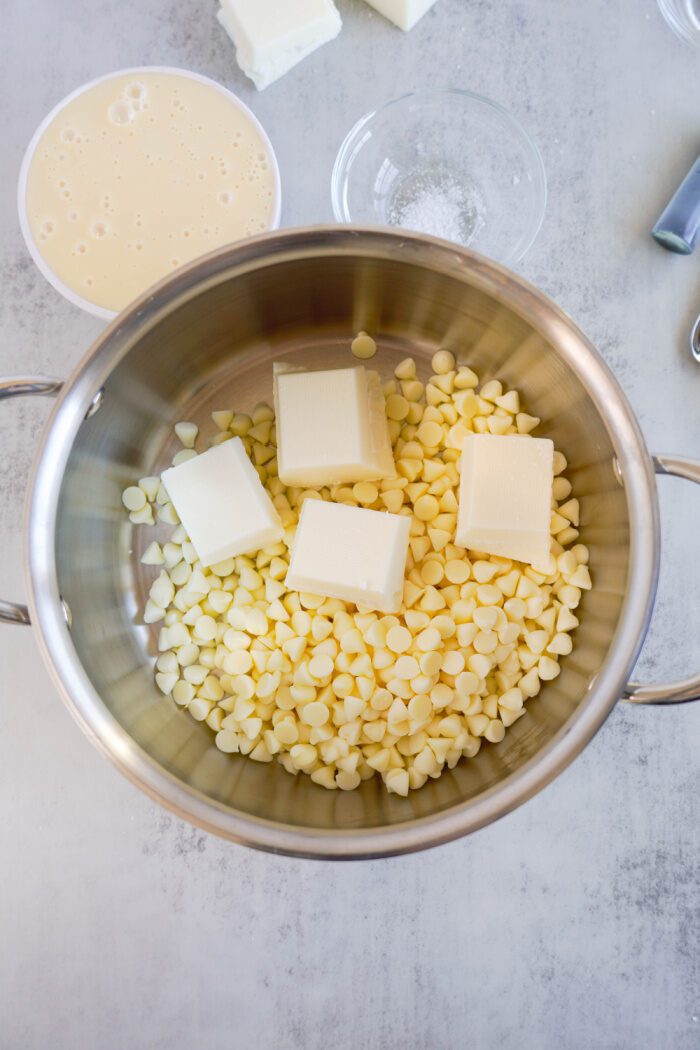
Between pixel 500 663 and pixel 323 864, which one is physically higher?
pixel 500 663

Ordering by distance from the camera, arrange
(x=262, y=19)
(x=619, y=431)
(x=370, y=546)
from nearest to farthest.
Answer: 1. (x=619, y=431)
2. (x=370, y=546)
3. (x=262, y=19)

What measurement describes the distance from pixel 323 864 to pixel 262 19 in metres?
1.07

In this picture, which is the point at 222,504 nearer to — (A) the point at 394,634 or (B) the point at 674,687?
(A) the point at 394,634

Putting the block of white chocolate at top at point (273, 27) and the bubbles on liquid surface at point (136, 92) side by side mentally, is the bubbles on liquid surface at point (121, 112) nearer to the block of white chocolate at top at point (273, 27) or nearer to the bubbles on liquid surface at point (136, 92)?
the bubbles on liquid surface at point (136, 92)

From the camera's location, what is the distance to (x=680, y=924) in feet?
3.61

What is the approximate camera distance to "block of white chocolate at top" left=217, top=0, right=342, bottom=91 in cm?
107

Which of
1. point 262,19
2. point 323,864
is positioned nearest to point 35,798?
point 323,864

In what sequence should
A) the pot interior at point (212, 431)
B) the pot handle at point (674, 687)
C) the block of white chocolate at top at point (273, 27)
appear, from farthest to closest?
1. the block of white chocolate at top at point (273, 27)
2. the pot interior at point (212, 431)
3. the pot handle at point (674, 687)

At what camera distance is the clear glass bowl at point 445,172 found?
115 cm

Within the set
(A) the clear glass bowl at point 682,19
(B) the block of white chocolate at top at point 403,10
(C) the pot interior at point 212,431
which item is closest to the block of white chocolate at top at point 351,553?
(C) the pot interior at point 212,431

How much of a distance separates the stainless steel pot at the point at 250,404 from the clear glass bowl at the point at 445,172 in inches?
6.7

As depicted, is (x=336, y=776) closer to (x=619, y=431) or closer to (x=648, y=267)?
(x=619, y=431)

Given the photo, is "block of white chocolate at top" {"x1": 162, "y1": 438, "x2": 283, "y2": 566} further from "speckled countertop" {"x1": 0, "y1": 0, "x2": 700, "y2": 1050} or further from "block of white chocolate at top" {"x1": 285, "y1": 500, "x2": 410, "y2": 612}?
"speckled countertop" {"x1": 0, "y1": 0, "x2": 700, "y2": 1050}

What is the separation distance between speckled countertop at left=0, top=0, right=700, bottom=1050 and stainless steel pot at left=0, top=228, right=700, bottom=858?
0.47 ft
